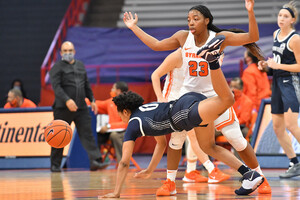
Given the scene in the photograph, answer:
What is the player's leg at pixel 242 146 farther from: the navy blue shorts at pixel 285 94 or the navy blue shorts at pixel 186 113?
the navy blue shorts at pixel 285 94

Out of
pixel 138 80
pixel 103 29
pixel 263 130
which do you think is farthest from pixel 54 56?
pixel 263 130

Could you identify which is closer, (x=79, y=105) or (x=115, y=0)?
(x=79, y=105)

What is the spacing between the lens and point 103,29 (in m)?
17.6

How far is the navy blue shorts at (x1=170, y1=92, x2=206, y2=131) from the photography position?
562 cm

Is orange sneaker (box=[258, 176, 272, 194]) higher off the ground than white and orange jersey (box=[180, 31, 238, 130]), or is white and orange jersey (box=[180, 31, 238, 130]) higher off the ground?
white and orange jersey (box=[180, 31, 238, 130])

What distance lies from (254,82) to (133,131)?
23.0 feet

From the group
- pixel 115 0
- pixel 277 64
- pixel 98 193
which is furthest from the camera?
pixel 115 0

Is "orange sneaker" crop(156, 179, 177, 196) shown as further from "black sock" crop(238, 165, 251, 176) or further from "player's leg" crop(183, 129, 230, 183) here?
"player's leg" crop(183, 129, 230, 183)

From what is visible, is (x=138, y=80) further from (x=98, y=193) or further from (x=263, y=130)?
(x=98, y=193)

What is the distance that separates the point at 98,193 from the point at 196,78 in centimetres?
168

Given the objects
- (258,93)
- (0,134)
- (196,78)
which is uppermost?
(196,78)

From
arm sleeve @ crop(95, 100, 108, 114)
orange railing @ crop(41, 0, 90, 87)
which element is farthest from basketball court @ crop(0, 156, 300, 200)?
orange railing @ crop(41, 0, 90, 87)

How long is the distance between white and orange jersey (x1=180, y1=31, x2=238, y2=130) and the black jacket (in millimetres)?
4673

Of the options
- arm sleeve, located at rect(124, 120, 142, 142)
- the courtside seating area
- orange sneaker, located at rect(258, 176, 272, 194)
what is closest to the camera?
arm sleeve, located at rect(124, 120, 142, 142)
